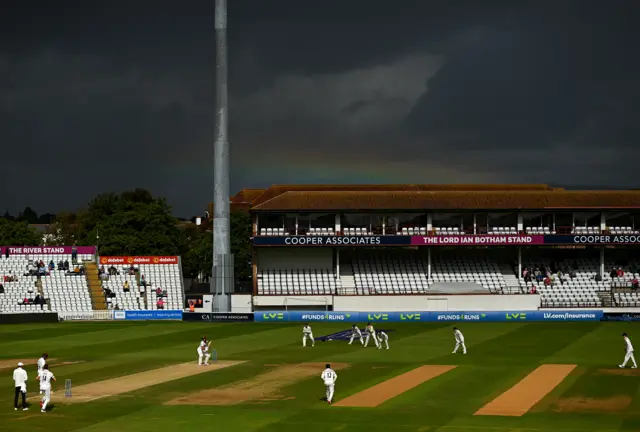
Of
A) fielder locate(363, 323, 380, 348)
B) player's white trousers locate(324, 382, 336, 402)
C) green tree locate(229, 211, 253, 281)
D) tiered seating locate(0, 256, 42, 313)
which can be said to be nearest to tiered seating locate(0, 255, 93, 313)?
tiered seating locate(0, 256, 42, 313)

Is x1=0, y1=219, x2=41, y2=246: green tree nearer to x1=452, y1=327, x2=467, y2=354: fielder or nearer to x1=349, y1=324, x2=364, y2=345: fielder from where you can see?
x1=349, y1=324, x2=364, y2=345: fielder

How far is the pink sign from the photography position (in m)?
76.8

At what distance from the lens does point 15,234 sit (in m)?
112

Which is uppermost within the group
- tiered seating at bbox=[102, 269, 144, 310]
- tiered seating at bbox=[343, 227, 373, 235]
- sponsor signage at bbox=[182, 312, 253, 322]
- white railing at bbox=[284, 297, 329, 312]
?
tiered seating at bbox=[343, 227, 373, 235]

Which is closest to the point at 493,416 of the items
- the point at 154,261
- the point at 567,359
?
the point at 567,359

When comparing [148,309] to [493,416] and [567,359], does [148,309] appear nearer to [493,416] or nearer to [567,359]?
[567,359]

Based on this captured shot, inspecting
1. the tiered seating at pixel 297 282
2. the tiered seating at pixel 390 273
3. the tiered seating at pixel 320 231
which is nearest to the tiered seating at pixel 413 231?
the tiered seating at pixel 390 273

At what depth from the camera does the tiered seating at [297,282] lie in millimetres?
76250

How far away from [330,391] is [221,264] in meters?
42.2

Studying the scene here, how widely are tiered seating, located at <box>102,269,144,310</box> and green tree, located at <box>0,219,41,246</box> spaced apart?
37167 millimetres

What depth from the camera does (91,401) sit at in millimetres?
30703

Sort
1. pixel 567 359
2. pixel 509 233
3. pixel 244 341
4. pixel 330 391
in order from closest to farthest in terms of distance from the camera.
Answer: pixel 330 391 → pixel 567 359 → pixel 244 341 → pixel 509 233

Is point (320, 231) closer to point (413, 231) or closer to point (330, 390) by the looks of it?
point (413, 231)

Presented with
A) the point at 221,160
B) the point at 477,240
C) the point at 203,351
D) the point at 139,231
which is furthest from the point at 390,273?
the point at 203,351
